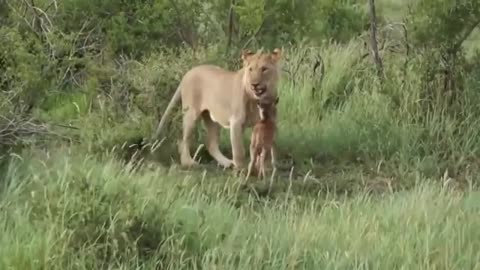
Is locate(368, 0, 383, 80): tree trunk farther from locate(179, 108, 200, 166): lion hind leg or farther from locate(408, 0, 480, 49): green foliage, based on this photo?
locate(179, 108, 200, 166): lion hind leg

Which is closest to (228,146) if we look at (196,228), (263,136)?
(263,136)

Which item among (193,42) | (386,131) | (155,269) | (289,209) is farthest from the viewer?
(193,42)

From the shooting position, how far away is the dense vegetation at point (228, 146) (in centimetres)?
556

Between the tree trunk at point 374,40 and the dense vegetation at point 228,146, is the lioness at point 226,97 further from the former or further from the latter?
the tree trunk at point 374,40

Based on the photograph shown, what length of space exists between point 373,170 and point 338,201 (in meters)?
1.13

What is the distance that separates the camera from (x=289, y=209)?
651cm

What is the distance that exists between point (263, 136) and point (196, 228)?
5.94ft

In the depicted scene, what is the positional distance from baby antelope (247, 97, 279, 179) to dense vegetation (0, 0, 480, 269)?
226 mm

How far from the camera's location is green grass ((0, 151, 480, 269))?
17.7ft

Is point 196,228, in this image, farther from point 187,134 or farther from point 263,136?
point 187,134

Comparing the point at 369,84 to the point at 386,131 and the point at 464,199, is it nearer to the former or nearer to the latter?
the point at 386,131

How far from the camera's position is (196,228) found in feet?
18.8

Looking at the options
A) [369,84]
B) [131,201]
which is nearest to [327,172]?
[369,84]

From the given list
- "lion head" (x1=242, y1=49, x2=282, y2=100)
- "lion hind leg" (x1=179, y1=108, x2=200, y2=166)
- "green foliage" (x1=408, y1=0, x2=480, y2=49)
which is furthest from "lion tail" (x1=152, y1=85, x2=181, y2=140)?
"green foliage" (x1=408, y1=0, x2=480, y2=49)
